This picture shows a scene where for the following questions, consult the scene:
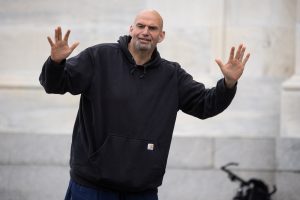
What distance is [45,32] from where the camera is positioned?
7.61 metres

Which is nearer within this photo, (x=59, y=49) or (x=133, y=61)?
(x=59, y=49)

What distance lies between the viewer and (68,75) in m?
4.35

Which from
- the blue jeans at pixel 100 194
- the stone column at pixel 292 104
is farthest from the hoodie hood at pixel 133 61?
the stone column at pixel 292 104

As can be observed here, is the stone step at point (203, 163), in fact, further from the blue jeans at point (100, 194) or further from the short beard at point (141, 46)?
the short beard at point (141, 46)

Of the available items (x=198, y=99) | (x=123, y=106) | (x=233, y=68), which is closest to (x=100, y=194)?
(x=123, y=106)

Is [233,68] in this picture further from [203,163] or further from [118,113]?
[203,163]

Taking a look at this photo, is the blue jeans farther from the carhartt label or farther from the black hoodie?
the carhartt label

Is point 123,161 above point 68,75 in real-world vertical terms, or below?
below

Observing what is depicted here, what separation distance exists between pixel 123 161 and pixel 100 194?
0.82 ft

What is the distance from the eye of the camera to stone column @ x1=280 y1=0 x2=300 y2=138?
7.21m

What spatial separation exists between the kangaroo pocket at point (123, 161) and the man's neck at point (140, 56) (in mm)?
486

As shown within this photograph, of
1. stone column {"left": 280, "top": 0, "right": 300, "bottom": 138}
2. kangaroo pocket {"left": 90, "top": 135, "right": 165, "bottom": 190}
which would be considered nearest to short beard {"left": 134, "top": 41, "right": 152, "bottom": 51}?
kangaroo pocket {"left": 90, "top": 135, "right": 165, "bottom": 190}

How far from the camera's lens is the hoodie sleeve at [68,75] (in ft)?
13.8

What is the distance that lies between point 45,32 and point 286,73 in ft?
7.72
